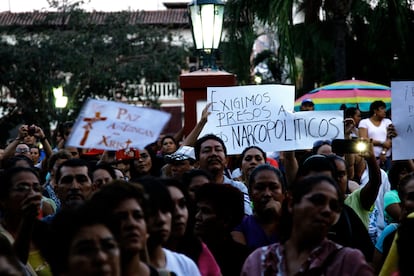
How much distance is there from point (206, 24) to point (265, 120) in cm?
262

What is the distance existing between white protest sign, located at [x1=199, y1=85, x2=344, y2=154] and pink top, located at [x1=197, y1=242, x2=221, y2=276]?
3873 mm

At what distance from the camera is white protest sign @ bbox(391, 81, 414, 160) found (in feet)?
31.2

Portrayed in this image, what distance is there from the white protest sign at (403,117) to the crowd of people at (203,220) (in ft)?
0.54

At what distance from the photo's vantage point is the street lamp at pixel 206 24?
1266cm

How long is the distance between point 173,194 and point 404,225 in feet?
5.03

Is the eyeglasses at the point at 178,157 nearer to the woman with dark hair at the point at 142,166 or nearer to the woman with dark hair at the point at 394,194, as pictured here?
the woman with dark hair at the point at 142,166

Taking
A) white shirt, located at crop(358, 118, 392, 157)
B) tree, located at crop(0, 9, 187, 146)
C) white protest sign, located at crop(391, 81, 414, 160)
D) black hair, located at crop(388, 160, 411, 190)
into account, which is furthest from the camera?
tree, located at crop(0, 9, 187, 146)

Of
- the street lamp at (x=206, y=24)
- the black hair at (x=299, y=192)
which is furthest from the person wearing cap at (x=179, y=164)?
the street lamp at (x=206, y=24)

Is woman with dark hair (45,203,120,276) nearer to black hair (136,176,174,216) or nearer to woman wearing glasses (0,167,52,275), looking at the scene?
black hair (136,176,174,216)

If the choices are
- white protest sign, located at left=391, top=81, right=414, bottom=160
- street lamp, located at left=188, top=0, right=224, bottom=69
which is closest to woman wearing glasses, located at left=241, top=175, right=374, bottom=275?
white protest sign, located at left=391, top=81, right=414, bottom=160

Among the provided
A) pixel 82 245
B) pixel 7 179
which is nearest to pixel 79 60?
pixel 7 179

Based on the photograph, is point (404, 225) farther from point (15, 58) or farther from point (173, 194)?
point (15, 58)

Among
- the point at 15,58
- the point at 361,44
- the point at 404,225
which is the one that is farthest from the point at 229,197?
the point at 15,58

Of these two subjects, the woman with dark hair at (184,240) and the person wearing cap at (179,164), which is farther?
the person wearing cap at (179,164)
